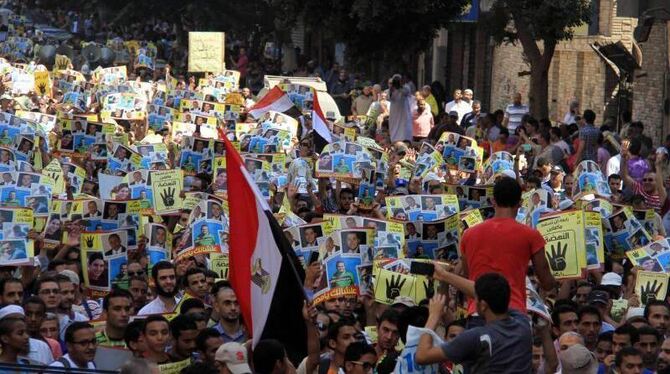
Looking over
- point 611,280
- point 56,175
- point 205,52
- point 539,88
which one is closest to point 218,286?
point 611,280

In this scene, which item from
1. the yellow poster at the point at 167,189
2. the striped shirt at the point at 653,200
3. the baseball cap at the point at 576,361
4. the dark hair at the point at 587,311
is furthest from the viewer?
the striped shirt at the point at 653,200

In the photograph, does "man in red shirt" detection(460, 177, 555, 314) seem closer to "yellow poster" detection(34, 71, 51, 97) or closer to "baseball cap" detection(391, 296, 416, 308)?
"baseball cap" detection(391, 296, 416, 308)

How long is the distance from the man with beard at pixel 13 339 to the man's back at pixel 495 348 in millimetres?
3132

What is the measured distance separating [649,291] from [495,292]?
5.33 m

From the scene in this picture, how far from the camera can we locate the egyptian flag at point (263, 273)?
429 inches

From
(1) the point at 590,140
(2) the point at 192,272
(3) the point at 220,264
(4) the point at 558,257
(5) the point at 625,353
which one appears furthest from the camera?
(1) the point at 590,140

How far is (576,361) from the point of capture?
394 inches

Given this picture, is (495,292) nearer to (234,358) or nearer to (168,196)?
(234,358)

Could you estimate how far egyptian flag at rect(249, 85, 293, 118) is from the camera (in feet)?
93.4

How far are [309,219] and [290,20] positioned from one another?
18.5 m

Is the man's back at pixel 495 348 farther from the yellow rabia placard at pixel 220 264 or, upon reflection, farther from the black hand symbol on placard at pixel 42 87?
the black hand symbol on placard at pixel 42 87

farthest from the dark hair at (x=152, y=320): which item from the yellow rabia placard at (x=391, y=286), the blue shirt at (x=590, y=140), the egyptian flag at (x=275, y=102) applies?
the egyptian flag at (x=275, y=102)

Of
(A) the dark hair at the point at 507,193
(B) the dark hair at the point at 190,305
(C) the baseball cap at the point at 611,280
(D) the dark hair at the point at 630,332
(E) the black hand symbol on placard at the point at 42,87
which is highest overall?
(A) the dark hair at the point at 507,193

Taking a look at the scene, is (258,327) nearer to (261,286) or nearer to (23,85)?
(261,286)
